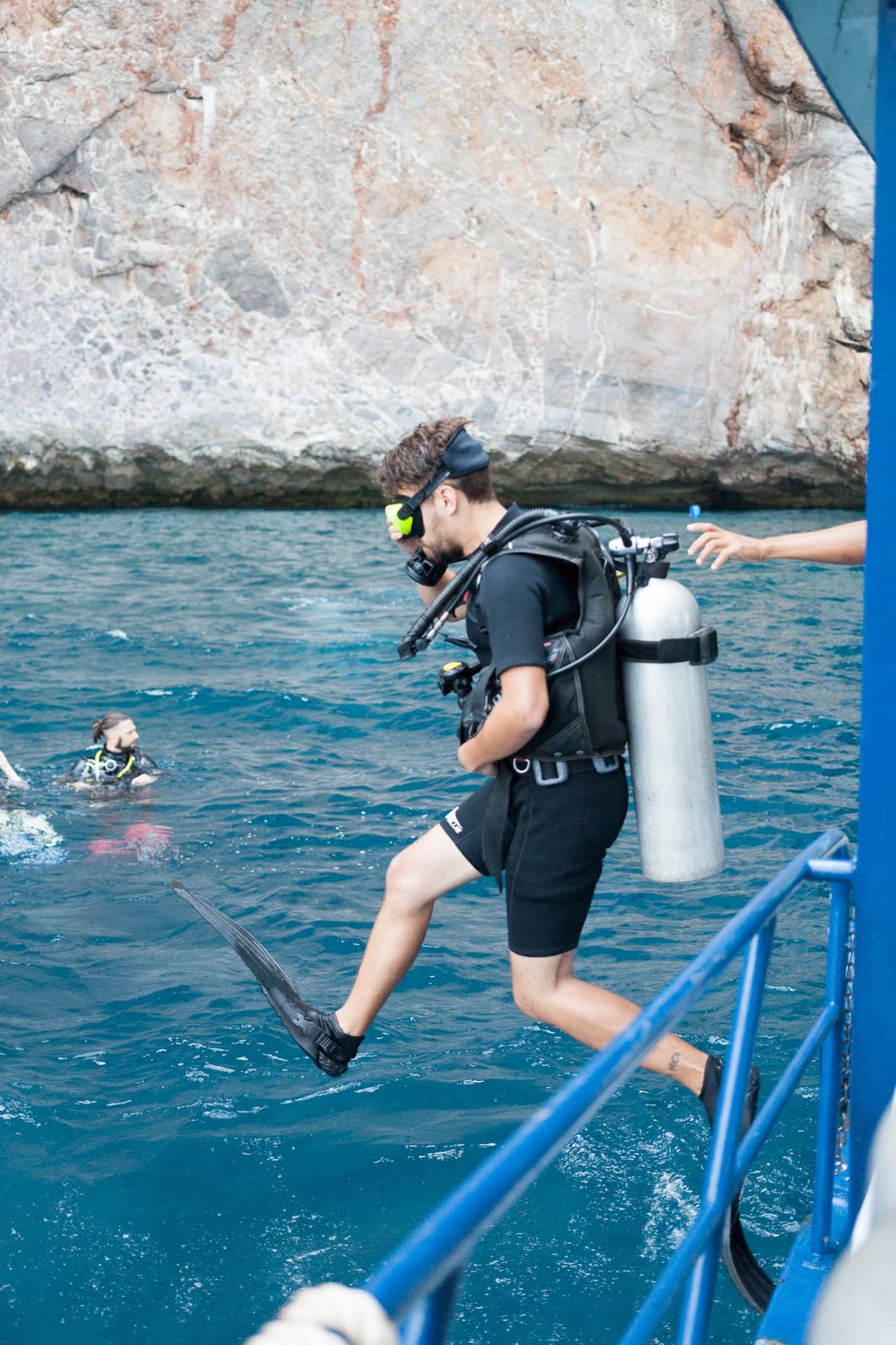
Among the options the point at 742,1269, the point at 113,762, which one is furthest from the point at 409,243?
the point at 742,1269

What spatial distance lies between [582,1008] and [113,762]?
5.04 m

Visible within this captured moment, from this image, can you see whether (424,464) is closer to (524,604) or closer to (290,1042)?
(524,604)

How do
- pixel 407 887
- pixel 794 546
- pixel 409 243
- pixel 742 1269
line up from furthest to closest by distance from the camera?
pixel 409 243, pixel 407 887, pixel 794 546, pixel 742 1269

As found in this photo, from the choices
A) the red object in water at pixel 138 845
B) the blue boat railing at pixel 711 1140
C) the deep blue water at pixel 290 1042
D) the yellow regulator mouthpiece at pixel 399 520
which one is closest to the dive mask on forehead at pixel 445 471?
the yellow regulator mouthpiece at pixel 399 520

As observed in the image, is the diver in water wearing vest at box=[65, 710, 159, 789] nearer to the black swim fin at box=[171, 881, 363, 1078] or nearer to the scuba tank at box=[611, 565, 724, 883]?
the black swim fin at box=[171, 881, 363, 1078]

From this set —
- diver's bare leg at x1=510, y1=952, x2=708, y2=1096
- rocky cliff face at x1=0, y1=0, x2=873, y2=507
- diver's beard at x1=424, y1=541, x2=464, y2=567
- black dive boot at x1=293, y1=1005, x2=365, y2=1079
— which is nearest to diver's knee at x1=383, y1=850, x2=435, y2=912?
diver's bare leg at x1=510, y1=952, x2=708, y2=1096

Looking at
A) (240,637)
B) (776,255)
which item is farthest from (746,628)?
(776,255)

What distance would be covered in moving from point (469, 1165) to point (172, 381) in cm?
1929

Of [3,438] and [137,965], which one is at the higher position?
[3,438]

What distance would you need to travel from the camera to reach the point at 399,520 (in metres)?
3.47

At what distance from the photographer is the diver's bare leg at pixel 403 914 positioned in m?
3.50

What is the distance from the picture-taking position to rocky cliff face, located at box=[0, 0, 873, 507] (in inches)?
823

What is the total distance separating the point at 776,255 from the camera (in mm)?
21469

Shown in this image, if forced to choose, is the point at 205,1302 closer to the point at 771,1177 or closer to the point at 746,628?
the point at 771,1177
